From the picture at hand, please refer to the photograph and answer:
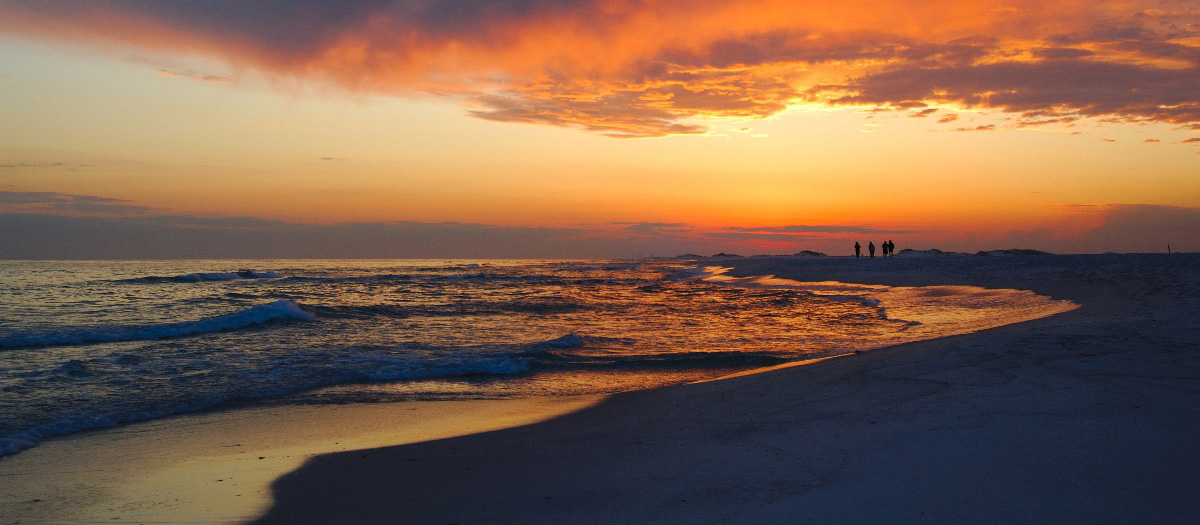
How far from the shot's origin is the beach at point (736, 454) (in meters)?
4.26

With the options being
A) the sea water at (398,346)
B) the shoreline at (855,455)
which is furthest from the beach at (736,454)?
the sea water at (398,346)

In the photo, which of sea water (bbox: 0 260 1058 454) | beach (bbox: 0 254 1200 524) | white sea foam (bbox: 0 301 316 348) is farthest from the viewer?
white sea foam (bbox: 0 301 316 348)

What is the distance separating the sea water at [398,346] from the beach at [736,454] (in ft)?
3.81

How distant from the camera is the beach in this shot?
14.0ft

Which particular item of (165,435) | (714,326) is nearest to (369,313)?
(714,326)

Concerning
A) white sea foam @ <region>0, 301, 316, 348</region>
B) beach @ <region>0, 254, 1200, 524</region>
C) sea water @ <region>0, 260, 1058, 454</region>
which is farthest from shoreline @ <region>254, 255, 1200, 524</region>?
white sea foam @ <region>0, 301, 316, 348</region>

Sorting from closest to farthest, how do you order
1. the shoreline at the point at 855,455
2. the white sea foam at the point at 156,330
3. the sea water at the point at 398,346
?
the shoreline at the point at 855,455, the sea water at the point at 398,346, the white sea foam at the point at 156,330

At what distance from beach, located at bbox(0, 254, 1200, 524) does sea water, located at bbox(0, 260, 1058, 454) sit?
1.16m

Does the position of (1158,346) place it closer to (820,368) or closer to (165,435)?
(820,368)

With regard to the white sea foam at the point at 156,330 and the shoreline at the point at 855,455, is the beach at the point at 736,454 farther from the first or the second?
the white sea foam at the point at 156,330

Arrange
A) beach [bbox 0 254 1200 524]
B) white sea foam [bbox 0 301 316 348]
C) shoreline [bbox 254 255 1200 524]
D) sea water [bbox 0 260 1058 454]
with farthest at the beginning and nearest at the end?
white sea foam [bbox 0 301 316 348] < sea water [bbox 0 260 1058 454] < beach [bbox 0 254 1200 524] < shoreline [bbox 254 255 1200 524]

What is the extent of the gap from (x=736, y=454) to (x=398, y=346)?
10723mm

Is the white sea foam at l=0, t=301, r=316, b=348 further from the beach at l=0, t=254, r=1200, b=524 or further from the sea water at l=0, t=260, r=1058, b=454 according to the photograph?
the beach at l=0, t=254, r=1200, b=524

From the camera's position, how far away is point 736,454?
5.73 metres
